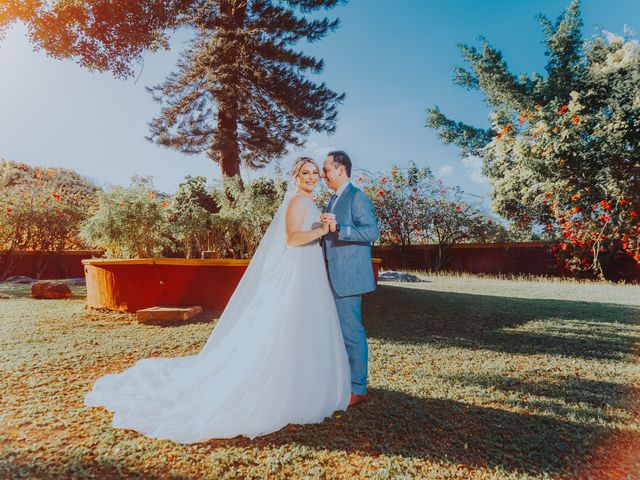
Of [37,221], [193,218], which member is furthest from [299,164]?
[37,221]

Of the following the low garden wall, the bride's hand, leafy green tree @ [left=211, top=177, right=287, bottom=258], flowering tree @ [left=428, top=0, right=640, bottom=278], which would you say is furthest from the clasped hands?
the low garden wall

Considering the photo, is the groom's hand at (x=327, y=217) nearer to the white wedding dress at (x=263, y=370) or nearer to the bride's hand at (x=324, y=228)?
the bride's hand at (x=324, y=228)

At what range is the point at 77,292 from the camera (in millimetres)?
9203

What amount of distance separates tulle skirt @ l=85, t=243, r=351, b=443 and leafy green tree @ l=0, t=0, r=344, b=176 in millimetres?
6568

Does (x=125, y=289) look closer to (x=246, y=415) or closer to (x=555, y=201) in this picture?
(x=246, y=415)

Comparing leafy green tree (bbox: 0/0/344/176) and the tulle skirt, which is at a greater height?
leafy green tree (bbox: 0/0/344/176)

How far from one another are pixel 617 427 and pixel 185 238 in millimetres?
6347

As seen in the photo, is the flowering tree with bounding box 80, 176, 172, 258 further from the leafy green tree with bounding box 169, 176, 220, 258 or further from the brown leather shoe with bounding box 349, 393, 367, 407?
the brown leather shoe with bounding box 349, 393, 367, 407

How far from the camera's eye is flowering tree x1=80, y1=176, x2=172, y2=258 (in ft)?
21.1

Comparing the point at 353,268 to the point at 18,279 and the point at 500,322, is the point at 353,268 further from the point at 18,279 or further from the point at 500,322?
the point at 18,279

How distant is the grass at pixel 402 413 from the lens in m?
2.01

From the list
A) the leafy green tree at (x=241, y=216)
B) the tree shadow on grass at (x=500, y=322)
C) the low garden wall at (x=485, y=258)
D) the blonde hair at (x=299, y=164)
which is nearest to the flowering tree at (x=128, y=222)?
the leafy green tree at (x=241, y=216)

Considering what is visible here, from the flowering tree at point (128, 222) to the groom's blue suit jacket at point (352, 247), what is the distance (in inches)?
186

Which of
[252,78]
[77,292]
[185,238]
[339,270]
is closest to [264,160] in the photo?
[252,78]
